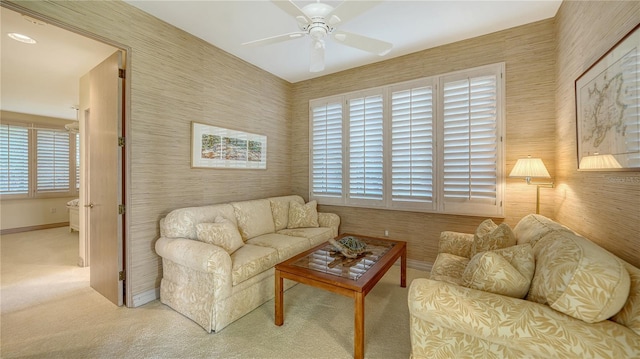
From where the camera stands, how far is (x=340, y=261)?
2275 mm

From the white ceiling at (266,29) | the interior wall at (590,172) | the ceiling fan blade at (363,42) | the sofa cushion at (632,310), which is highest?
the white ceiling at (266,29)

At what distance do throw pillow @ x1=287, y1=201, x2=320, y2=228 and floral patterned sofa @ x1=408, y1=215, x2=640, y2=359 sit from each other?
2416 mm

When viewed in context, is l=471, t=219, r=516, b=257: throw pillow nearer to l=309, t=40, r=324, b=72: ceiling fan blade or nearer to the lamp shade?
the lamp shade

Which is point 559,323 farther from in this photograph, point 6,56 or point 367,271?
point 6,56

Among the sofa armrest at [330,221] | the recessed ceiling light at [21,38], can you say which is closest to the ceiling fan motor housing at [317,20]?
the sofa armrest at [330,221]

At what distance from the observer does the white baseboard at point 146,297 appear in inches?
96.7

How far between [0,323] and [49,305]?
1.06ft

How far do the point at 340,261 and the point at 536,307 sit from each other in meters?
1.41

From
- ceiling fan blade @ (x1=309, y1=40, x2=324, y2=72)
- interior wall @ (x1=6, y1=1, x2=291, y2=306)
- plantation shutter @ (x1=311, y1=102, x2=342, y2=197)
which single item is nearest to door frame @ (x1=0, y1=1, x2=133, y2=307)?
interior wall @ (x1=6, y1=1, x2=291, y2=306)

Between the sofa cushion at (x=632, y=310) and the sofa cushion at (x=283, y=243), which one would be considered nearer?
the sofa cushion at (x=632, y=310)

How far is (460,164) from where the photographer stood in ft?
10.2

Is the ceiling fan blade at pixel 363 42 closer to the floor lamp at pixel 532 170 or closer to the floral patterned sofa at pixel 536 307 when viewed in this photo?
the floral patterned sofa at pixel 536 307

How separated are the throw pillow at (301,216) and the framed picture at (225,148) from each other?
893 millimetres

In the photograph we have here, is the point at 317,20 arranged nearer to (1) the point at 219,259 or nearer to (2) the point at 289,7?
(2) the point at 289,7
